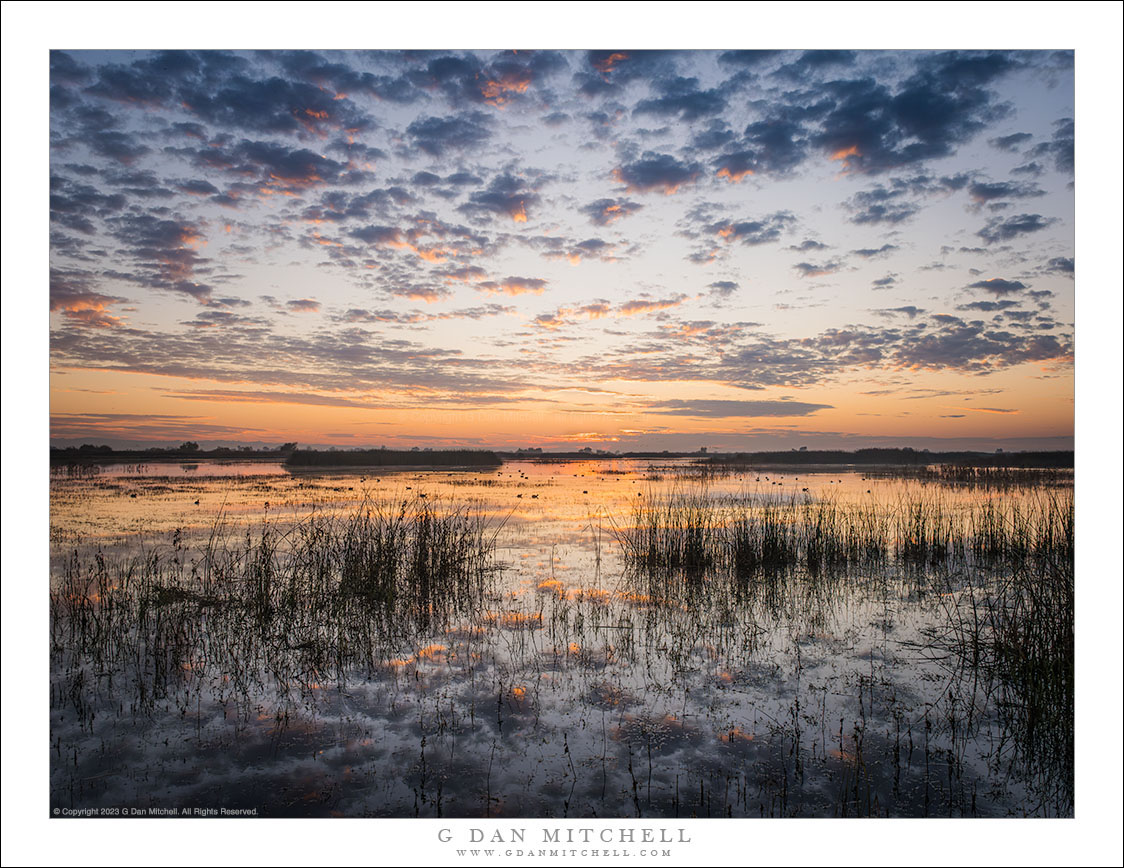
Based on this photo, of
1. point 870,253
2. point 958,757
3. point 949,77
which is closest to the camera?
point 958,757

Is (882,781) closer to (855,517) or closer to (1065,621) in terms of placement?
(1065,621)

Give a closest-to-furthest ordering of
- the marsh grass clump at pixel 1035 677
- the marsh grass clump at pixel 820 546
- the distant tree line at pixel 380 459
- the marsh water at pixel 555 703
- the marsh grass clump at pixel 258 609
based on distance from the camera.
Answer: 1. the marsh water at pixel 555 703
2. the marsh grass clump at pixel 1035 677
3. the marsh grass clump at pixel 258 609
4. the marsh grass clump at pixel 820 546
5. the distant tree line at pixel 380 459

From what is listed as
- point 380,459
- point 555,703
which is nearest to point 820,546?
point 555,703

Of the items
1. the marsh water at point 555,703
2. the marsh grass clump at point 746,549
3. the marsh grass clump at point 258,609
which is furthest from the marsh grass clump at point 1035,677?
the marsh grass clump at point 258,609

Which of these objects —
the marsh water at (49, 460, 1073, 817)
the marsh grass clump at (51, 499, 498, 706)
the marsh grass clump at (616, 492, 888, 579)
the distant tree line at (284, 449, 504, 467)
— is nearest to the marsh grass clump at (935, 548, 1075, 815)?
the marsh water at (49, 460, 1073, 817)

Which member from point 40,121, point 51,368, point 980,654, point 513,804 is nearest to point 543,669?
point 513,804

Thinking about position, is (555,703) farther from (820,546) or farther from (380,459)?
(380,459)

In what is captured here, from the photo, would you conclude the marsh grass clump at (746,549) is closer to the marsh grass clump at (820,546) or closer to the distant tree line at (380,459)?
the marsh grass clump at (820,546)

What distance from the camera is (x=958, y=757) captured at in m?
3.68

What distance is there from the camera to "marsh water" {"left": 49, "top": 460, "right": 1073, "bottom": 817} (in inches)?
133

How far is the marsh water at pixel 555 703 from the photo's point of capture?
3.38m

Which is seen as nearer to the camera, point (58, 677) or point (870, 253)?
point (58, 677)

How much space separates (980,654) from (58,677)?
7765mm

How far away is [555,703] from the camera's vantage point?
4344 mm
